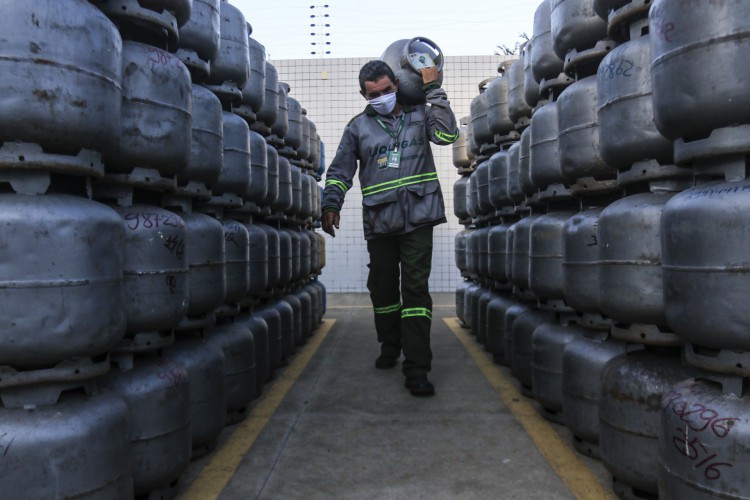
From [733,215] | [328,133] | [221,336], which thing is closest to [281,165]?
[221,336]

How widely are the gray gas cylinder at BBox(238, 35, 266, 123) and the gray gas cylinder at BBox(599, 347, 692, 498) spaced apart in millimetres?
3028

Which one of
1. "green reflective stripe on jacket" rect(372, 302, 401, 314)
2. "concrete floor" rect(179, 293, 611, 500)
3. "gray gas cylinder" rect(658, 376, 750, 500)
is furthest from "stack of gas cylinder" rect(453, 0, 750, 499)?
"green reflective stripe on jacket" rect(372, 302, 401, 314)

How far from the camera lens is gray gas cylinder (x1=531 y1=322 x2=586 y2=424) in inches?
132

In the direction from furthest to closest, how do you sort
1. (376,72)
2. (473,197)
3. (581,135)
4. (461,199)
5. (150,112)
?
(461,199)
(473,197)
(376,72)
(581,135)
(150,112)

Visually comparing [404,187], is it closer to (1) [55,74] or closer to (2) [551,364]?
(2) [551,364]

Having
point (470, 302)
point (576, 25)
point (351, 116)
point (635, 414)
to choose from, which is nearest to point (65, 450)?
point (635, 414)

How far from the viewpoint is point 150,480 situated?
232 cm

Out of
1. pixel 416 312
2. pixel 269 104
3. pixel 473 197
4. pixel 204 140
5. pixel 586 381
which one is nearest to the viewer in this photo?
pixel 586 381

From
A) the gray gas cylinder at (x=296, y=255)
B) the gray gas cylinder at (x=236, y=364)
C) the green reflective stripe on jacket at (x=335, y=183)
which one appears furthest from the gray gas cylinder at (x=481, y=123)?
the gray gas cylinder at (x=236, y=364)

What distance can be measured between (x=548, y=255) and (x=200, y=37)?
2300 millimetres

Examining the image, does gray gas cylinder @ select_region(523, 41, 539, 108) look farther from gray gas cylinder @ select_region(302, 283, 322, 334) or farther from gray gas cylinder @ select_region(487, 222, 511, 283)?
gray gas cylinder @ select_region(302, 283, 322, 334)

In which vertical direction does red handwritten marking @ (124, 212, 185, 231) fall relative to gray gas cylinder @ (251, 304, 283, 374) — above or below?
above

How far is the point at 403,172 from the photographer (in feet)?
14.1

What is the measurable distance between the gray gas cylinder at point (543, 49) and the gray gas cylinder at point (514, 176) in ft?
2.39
